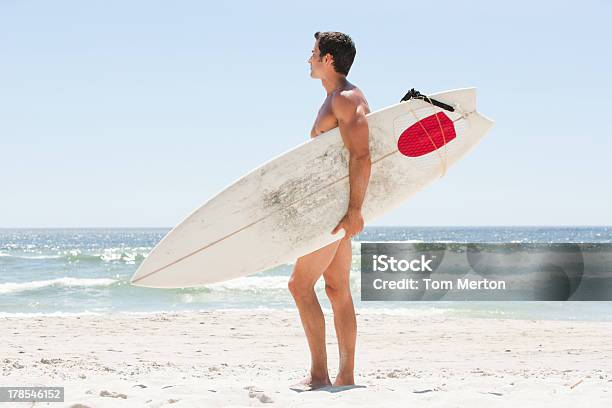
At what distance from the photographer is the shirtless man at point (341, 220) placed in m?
3.09

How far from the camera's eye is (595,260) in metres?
21.5

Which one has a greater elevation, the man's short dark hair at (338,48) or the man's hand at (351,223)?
the man's short dark hair at (338,48)

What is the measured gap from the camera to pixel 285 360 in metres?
5.47

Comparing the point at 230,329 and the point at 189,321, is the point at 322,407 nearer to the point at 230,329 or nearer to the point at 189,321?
the point at 230,329

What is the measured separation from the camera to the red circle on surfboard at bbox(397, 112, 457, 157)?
3.36 meters

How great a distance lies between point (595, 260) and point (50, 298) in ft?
53.8

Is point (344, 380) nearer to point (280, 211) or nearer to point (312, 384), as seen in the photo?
point (312, 384)

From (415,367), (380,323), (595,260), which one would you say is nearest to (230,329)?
(380,323)

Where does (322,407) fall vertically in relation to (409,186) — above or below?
below

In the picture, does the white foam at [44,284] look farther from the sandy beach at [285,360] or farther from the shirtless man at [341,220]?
the shirtless man at [341,220]

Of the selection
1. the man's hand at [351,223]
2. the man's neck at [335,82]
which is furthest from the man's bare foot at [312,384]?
the man's neck at [335,82]

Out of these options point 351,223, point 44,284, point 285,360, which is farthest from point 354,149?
point 44,284

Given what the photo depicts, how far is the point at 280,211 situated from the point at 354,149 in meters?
0.46

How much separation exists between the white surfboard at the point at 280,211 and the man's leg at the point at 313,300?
3.1 inches
